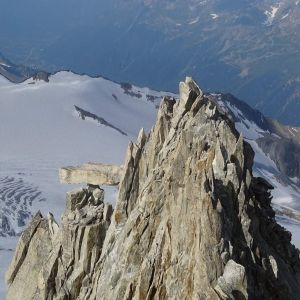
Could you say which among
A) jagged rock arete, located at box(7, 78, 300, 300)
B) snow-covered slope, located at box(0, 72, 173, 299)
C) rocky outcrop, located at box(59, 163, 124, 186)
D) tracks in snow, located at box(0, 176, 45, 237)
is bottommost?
jagged rock arete, located at box(7, 78, 300, 300)

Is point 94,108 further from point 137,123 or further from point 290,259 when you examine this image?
point 290,259

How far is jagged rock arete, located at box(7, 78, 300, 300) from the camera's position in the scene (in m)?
24.5

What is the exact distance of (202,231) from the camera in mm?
24359

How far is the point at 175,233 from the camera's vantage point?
25344 millimetres

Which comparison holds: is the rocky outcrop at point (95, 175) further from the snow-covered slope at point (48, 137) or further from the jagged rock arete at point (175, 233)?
the snow-covered slope at point (48, 137)

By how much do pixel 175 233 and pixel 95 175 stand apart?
18.1 metres

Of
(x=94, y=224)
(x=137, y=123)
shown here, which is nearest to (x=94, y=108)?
(x=137, y=123)

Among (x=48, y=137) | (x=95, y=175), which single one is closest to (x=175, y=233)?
(x=95, y=175)

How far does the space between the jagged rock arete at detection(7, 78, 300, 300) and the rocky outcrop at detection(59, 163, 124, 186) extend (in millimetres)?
6877

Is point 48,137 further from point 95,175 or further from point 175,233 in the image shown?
point 175,233

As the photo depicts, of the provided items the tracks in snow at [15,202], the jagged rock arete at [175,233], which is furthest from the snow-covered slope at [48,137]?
the jagged rock arete at [175,233]

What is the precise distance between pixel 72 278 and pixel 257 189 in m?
8.80

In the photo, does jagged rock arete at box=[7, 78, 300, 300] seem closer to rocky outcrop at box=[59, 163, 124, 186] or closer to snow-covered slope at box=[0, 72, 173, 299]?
rocky outcrop at box=[59, 163, 124, 186]

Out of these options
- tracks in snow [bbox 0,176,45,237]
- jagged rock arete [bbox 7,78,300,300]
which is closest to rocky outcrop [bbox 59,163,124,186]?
jagged rock arete [bbox 7,78,300,300]
